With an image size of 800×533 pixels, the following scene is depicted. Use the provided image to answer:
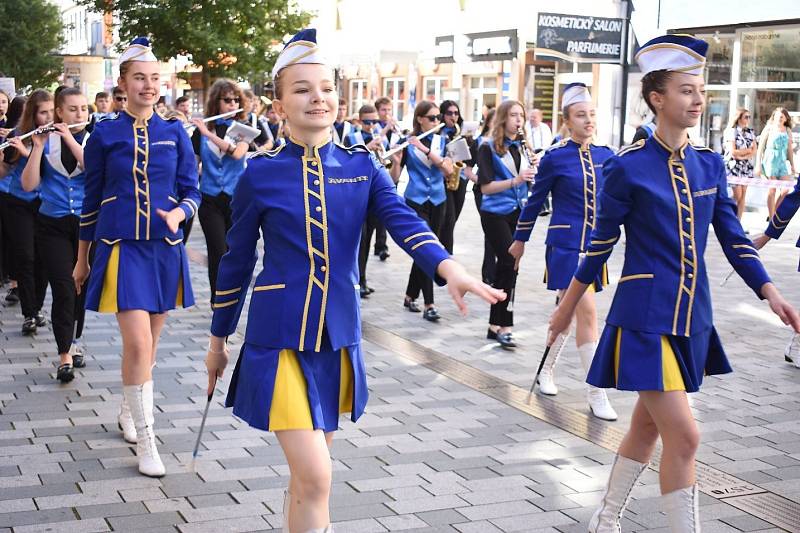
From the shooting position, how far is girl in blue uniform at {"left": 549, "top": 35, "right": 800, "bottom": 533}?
4.27 metres

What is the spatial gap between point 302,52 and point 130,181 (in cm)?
246

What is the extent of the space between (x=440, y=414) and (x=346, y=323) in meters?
3.24

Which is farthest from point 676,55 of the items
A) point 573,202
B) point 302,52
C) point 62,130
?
point 62,130

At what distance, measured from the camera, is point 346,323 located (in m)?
3.87

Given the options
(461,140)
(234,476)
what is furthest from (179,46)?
(234,476)

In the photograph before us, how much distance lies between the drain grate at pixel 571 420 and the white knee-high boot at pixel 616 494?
35.7 inches

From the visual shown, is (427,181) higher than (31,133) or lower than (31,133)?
lower

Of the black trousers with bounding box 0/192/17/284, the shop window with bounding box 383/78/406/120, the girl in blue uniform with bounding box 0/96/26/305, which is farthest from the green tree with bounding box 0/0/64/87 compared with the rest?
the girl in blue uniform with bounding box 0/96/26/305

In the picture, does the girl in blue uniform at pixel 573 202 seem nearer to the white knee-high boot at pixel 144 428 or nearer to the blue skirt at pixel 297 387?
the white knee-high boot at pixel 144 428

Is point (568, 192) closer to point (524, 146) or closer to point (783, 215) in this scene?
point (783, 215)

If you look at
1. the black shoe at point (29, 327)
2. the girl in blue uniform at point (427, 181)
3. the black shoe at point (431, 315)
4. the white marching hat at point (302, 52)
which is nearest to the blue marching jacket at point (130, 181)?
the white marching hat at point (302, 52)

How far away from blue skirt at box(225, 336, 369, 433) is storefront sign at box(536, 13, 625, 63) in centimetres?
1900

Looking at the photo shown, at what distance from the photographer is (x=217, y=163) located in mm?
10836

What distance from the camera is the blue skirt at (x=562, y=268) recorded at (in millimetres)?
7395
